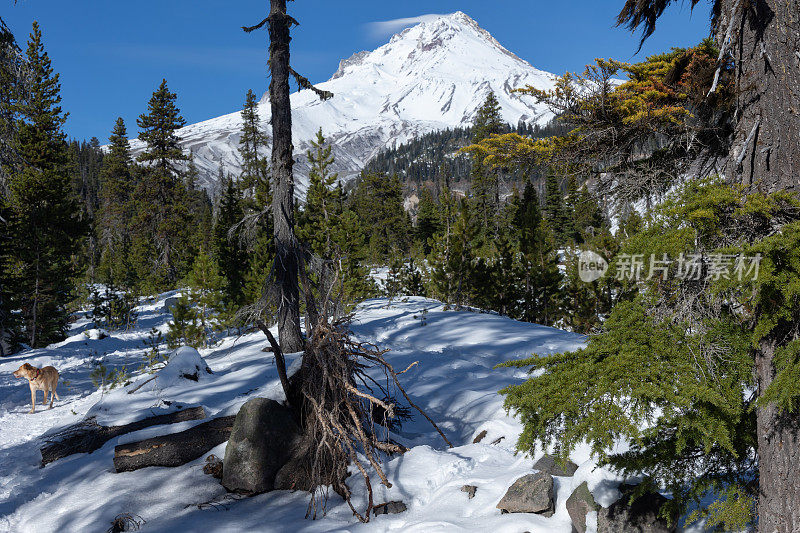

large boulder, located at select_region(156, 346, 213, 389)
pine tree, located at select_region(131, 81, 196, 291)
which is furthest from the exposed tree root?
pine tree, located at select_region(131, 81, 196, 291)

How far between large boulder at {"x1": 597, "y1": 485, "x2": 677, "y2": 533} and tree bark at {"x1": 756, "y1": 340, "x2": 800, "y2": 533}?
2.05 ft

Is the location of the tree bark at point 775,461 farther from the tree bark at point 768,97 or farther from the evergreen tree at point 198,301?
the evergreen tree at point 198,301

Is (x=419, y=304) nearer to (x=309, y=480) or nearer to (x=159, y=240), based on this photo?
(x=309, y=480)

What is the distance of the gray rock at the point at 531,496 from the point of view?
150 inches

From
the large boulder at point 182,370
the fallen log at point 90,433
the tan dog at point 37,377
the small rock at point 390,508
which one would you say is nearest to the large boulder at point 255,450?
the small rock at point 390,508

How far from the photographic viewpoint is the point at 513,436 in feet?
18.6

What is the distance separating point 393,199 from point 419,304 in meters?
40.2

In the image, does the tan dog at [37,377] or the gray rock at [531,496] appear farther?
the tan dog at [37,377]

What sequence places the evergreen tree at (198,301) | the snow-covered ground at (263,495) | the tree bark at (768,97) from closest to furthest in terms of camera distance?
the tree bark at (768,97) < the snow-covered ground at (263,495) < the evergreen tree at (198,301)

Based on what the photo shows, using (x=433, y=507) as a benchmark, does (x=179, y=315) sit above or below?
above

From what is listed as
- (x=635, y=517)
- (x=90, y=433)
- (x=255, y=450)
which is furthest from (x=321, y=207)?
(x=635, y=517)

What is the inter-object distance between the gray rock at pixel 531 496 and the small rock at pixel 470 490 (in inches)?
15.6

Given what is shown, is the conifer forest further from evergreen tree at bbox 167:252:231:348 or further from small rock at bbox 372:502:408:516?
evergreen tree at bbox 167:252:231:348

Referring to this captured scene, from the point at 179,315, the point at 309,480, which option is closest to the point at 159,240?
the point at 179,315
